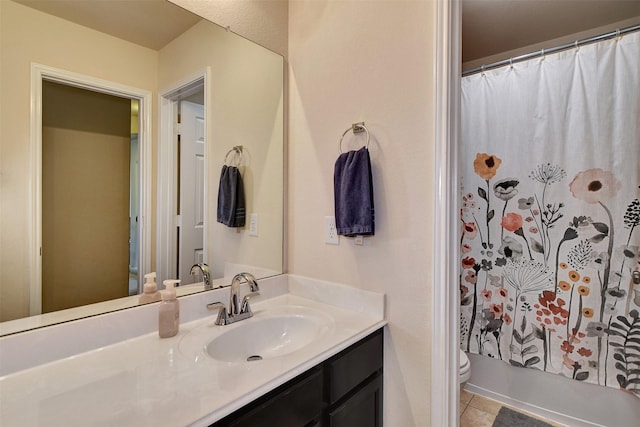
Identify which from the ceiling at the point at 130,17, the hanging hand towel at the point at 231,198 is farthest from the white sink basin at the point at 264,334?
the ceiling at the point at 130,17

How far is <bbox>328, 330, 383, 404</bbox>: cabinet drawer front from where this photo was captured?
93 cm

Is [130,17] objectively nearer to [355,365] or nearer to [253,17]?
[253,17]

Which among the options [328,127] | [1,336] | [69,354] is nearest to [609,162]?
[328,127]

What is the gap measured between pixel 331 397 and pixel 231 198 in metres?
0.92

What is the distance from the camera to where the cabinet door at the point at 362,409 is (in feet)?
3.10

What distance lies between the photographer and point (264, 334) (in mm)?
1167

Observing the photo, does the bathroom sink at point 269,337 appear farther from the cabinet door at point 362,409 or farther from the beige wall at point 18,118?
the beige wall at point 18,118

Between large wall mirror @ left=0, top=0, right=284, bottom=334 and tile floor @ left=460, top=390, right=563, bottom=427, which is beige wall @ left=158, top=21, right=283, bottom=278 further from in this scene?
tile floor @ left=460, top=390, right=563, bottom=427

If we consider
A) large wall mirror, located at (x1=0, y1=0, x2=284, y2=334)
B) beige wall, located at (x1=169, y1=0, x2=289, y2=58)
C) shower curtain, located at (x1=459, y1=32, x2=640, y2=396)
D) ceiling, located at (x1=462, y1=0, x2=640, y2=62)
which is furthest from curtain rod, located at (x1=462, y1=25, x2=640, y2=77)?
large wall mirror, located at (x1=0, y1=0, x2=284, y2=334)

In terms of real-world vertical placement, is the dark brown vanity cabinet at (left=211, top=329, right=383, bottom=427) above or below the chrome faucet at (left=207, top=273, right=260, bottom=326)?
below

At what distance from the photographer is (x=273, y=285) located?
1434 millimetres

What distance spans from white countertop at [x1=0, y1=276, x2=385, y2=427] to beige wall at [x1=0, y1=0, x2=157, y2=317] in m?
0.24

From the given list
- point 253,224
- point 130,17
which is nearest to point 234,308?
point 253,224

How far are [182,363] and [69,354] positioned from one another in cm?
34
